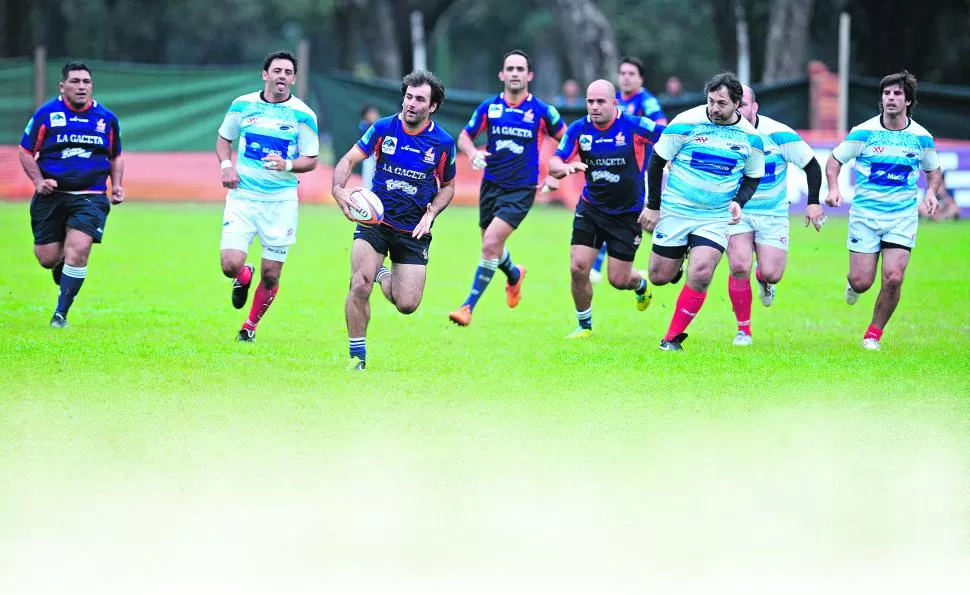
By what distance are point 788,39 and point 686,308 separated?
24.7 metres

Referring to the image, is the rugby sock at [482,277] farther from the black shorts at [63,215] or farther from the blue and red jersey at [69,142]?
the blue and red jersey at [69,142]

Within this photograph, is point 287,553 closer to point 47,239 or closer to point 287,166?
point 287,166

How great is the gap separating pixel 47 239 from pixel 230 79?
663 inches

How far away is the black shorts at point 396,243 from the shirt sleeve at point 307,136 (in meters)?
1.26

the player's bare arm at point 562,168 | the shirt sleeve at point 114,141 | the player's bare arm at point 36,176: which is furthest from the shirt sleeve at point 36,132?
the player's bare arm at point 562,168

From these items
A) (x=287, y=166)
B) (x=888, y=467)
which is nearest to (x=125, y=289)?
(x=287, y=166)

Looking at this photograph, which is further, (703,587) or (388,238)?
(388,238)

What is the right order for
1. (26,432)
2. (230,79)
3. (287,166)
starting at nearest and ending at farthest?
(26,432) < (287,166) < (230,79)

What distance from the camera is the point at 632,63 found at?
1495cm

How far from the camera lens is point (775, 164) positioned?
1188 centimetres

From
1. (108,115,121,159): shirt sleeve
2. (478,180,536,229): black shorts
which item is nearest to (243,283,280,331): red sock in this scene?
(108,115,121,159): shirt sleeve

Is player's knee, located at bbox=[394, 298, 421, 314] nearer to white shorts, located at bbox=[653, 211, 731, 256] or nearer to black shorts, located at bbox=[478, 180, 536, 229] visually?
white shorts, located at bbox=[653, 211, 731, 256]

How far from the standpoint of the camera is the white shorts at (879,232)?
450 inches

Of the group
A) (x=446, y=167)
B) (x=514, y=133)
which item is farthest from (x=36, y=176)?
(x=514, y=133)
